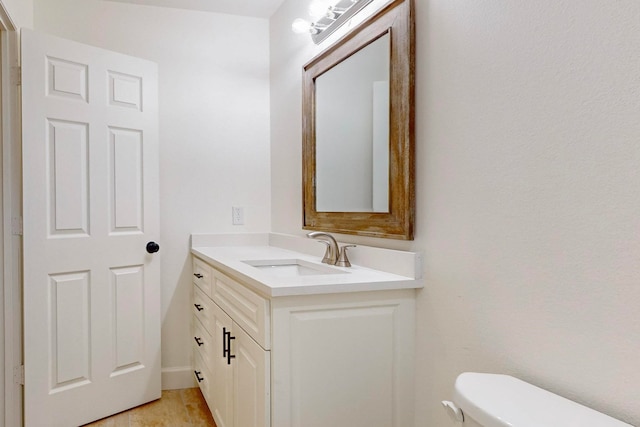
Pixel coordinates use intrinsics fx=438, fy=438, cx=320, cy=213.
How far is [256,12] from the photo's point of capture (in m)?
2.82

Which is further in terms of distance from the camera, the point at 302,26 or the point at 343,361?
the point at 302,26

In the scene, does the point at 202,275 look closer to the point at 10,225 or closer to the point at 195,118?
the point at 10,225

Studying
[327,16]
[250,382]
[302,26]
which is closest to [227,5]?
[302,26]

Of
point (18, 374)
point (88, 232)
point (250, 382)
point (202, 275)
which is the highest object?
point (88, 232)

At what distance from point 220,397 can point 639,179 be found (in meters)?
1.75

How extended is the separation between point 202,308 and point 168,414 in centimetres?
59

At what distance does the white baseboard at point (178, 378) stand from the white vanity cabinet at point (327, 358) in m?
1.27

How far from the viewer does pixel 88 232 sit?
2.25 m

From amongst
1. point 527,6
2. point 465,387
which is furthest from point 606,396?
point 527,6

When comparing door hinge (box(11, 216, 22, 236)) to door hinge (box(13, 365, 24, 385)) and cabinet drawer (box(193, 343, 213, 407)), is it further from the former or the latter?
cabinet drawer (box(193, 343, 213, 407))

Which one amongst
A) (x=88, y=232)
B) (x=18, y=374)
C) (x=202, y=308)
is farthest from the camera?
(x=202, y=308)

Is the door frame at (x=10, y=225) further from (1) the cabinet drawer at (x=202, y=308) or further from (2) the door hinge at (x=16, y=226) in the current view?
(1) the cabinet drawer at (x=202, y=308)

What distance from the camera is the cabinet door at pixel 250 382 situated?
4.37 feet

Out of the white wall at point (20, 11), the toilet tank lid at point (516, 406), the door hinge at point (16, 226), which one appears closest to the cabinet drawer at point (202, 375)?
the door hinge at point (16, 226)
